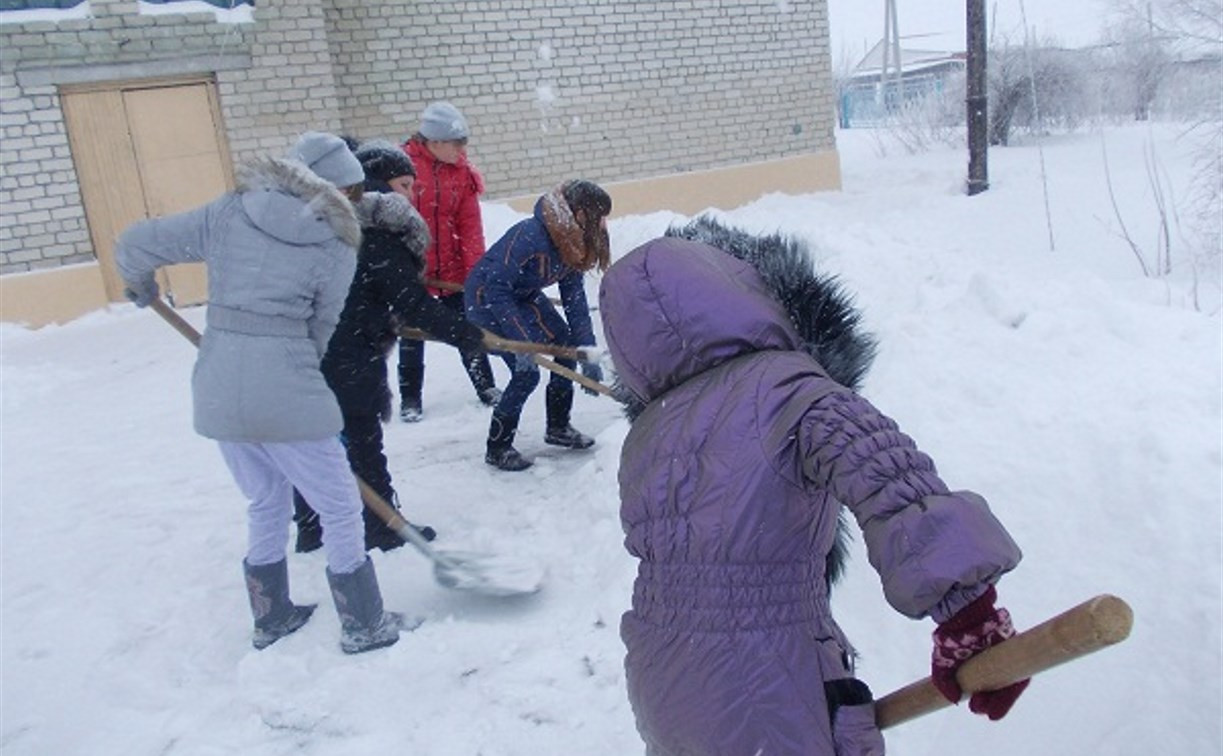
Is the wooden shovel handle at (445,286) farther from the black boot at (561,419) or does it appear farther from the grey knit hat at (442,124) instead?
the grey knit hat at (442,124)

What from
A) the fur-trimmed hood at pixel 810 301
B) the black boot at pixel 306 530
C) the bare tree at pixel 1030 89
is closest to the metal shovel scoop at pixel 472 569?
the black boot at pixel 306 530

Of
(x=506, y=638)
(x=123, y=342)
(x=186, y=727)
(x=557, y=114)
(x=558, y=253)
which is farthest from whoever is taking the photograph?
(x=557, y=114)

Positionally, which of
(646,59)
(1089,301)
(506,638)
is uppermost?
(646,59)

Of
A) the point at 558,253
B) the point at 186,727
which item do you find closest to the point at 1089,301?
the point at 558,253

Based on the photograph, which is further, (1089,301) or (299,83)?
(299,83)

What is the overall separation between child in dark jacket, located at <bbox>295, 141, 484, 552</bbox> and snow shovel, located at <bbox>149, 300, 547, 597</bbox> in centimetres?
28

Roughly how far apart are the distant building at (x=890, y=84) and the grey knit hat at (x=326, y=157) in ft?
56.3

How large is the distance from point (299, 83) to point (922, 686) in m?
8.77

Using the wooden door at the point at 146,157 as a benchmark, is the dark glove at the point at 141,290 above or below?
below

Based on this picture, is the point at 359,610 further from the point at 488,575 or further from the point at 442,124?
the point at 442,124

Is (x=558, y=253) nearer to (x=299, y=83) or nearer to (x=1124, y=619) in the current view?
(x=1124, y=619)

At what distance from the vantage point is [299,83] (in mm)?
8945

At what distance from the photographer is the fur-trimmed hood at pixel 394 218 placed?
11.6ft

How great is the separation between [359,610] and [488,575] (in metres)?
0.47
